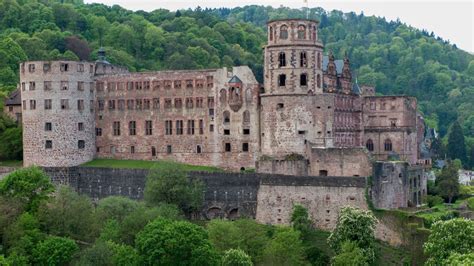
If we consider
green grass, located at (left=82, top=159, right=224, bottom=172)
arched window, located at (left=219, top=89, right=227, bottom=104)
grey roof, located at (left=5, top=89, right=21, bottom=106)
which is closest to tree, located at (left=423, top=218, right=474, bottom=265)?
green grass, located at (left=82, top=159, right=224, bottom=172)

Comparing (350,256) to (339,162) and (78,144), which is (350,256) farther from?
(78,144)

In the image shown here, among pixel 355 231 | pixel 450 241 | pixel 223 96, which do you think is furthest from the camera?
pixel 223 96

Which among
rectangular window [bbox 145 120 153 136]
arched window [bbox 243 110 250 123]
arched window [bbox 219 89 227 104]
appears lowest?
rectangular window [bbox 145 120 153 136]

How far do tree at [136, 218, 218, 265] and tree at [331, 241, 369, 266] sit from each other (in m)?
9.25

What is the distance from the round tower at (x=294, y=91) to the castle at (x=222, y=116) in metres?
0.09

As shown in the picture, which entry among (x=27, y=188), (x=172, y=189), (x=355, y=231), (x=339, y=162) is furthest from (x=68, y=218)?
(x=339, y=162)

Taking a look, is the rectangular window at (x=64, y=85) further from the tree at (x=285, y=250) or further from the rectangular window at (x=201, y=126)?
the tree at (x=285, y=250)

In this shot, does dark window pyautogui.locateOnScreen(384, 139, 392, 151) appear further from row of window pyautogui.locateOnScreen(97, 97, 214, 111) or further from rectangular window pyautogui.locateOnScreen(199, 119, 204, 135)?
rectangular window pyautogui.locateOnScreen(199, 119, 204, 135)

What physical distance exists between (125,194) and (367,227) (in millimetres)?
25780

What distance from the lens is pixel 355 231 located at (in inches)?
2904

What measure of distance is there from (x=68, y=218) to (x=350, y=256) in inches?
923

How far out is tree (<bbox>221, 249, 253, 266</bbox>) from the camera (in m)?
69.2

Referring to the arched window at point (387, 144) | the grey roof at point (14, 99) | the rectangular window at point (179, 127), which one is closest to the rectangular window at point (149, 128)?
the rectangular window at point (179, 127)

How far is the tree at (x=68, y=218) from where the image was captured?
3017 inches
